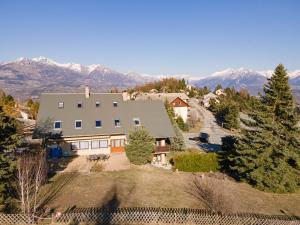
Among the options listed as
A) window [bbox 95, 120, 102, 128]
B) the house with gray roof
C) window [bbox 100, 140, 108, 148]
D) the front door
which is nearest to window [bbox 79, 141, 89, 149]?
the house with gray roof

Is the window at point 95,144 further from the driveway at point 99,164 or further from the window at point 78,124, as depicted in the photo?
the window at point 78,124

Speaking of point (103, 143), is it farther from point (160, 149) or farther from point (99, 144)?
point (160, 149)

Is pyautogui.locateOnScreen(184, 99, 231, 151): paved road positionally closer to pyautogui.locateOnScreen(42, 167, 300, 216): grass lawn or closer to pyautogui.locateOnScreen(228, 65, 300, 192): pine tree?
pyautogui.locateOnScreen(228, 65, 300, 192): pine tree

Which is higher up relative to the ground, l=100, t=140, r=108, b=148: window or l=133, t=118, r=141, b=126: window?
l=133, t=118, r=141, b=126: window

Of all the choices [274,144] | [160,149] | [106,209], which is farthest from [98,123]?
[274,144]

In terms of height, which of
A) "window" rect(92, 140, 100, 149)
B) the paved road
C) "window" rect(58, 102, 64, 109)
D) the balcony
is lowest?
the paved road

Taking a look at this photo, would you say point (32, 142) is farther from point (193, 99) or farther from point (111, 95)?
point (193, 99)

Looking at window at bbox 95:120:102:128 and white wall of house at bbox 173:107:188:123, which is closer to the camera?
window at bbox 95:120:102:128

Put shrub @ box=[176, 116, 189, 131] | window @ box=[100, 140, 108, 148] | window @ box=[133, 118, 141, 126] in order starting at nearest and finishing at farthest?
1. window @ box=[100, 140, 108, 148]
2. window @ box=[133, 118, 141, 126]
3. shrub @ box=[176, 116, 189, 131]
